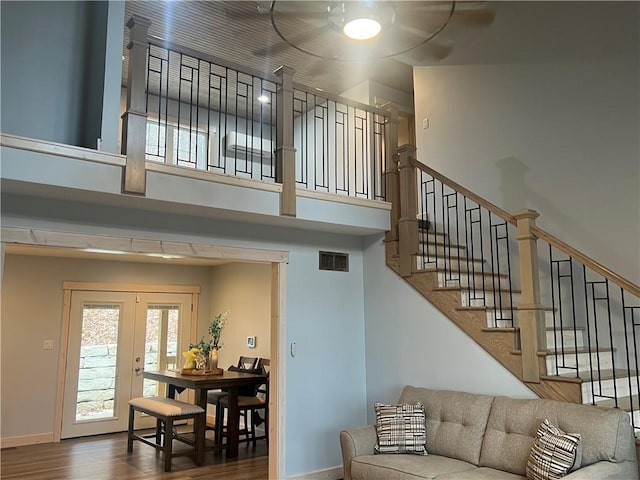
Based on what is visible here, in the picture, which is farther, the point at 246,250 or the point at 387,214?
the point at 387,214

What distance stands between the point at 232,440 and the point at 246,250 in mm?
2428

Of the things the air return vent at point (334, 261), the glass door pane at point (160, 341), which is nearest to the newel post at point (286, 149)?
the air return vent at point (334, 261)

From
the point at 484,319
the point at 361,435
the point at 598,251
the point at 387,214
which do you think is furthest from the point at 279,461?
the point at 598,251

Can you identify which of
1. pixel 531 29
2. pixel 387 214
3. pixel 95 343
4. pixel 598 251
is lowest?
pixel 95 343

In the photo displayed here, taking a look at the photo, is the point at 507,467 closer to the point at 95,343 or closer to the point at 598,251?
the point at 598,251

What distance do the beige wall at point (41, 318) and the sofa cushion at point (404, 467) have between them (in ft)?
10.7

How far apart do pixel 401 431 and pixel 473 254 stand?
7.18ft

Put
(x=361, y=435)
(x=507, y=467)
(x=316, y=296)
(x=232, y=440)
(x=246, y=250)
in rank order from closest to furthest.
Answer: (x=507, y=467)
(x=361, y=435)
(x=246, y=250)
(x=316, y=296)
(x=232, y=440)

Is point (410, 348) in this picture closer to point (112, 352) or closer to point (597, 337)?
point (597, 337)

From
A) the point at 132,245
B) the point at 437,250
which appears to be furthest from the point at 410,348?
the point at 132,245

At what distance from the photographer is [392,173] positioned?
17.7 feet

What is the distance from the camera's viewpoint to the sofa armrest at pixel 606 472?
2.93 meters

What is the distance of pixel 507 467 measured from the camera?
139 inches

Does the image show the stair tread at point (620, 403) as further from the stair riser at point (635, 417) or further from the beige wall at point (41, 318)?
the beige wall at point (41, 318)
